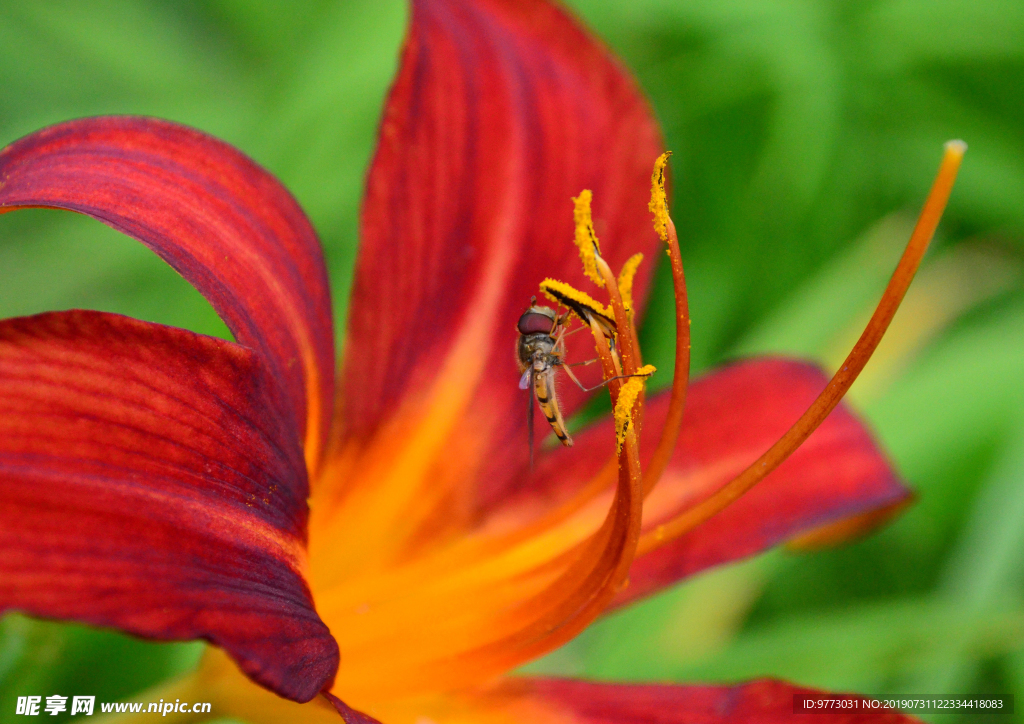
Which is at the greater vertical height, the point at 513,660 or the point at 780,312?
the point at 780,312

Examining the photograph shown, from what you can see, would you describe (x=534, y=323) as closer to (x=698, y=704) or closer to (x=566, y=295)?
(x=566, y=295)

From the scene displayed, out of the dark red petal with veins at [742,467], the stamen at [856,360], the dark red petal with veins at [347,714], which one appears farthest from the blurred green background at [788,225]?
the dark red petal with veins at [347,714]

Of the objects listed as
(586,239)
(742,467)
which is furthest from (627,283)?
(742,467)

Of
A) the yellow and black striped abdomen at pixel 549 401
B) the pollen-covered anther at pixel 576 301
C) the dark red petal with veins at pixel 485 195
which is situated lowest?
the yellow and black striped abdomen at pixel 549 401

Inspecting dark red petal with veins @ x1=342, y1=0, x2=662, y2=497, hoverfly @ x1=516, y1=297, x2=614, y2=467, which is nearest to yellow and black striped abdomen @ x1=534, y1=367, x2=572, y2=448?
hoverfly @ x1=516, y1=297, x2=614, y2=467

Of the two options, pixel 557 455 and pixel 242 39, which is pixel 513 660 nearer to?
pixel 557 455

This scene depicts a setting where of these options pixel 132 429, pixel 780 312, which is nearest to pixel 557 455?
pixel 132 429

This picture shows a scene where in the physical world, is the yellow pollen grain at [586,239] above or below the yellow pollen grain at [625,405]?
above

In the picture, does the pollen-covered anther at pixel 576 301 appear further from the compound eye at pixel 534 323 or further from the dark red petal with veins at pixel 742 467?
the dark red petal with veins at pixel 742 467
